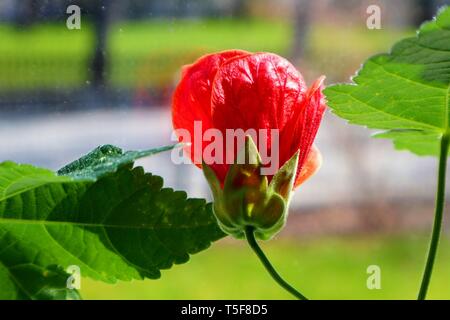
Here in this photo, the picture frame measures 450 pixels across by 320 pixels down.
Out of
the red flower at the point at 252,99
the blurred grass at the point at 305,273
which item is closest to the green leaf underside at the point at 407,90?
the red flower at the point at 252,99

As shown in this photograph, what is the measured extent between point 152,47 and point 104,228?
2337 mm

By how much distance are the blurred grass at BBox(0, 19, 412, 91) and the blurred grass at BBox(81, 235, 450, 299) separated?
19.8 inches

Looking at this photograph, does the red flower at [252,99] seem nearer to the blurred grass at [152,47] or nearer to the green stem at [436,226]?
the green stem at [436,226]

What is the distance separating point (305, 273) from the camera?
2.28 meters

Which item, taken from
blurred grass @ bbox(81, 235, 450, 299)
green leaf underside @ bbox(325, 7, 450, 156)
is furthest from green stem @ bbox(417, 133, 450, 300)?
blurred grass @ bbox(81, 235, 450, 299)

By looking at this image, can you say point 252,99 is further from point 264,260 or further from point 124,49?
point 124,49

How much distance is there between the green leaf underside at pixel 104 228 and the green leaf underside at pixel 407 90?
0.06 metres

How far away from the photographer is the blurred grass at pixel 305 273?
2.04 m

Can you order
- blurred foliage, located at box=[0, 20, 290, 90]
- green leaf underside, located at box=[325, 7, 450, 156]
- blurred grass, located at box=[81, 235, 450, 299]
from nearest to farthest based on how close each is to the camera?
1. green leaf underside, located at box=[325, 7, 450, 156]
2. blurred grass, located at box=[81, 235, 450, 299]
3. blurred foliage, located at box=[0, 20, 290, 90]

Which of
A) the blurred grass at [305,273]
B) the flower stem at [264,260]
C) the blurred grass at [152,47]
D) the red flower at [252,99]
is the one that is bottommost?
the blurred grass at [305,273]

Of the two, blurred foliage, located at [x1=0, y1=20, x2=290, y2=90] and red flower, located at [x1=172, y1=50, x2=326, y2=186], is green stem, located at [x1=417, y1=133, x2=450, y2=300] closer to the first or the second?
red flower, located at [x1=172, y1=50, x2=326, y2=186]

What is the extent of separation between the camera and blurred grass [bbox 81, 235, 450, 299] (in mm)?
2035

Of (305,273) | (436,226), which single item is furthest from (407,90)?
(305,273)
